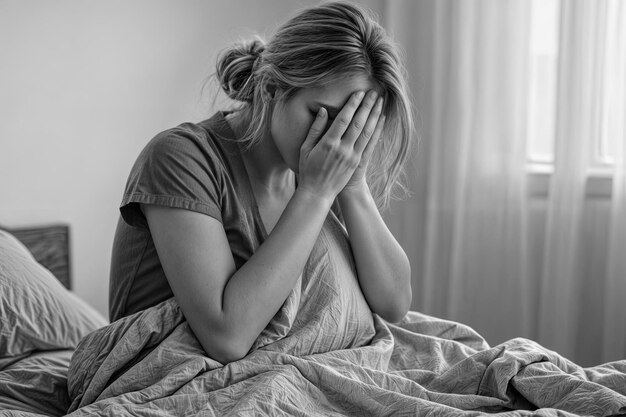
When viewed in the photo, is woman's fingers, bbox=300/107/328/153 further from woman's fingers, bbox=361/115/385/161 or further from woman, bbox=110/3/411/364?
woman's fingers, bbox=361/115/385/161

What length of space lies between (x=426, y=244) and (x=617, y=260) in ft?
2.22

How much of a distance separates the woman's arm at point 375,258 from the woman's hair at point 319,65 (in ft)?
0.35

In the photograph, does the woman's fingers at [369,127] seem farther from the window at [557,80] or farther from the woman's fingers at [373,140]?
the window at [557,80]

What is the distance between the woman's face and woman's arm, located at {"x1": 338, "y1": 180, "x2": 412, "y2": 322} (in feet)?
0.57

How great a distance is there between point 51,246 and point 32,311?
3.07 feet

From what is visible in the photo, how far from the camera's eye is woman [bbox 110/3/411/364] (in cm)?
125

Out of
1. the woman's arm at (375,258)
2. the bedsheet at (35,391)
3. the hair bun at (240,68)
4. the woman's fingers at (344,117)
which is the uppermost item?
the hair bun at (240,68)

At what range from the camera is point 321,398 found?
1.16 meters

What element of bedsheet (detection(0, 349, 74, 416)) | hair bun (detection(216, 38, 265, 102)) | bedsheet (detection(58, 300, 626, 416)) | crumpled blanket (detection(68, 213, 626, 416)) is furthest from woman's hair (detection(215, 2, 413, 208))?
bedsheet (detection(0, 349, 74, 416))

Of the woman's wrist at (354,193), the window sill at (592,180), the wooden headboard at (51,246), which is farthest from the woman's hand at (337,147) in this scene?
the window sill at (592,180)

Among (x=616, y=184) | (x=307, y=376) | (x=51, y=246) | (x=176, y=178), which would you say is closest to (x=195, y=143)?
(x=176, y=178)

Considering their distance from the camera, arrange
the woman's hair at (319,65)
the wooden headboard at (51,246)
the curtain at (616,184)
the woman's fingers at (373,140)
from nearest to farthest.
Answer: the woman's hair at (319,65) < the woman's fingers at (373,140) < the wooden headboard at (51,246) < the curtain at (616,184)

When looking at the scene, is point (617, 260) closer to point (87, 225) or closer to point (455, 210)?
point (455, 210)

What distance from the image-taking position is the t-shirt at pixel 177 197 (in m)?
1.28
